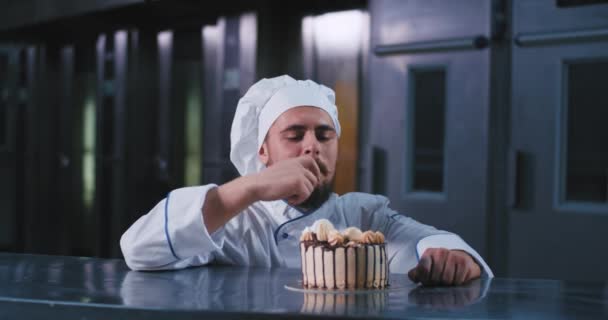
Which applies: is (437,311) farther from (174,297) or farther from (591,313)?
(174,297)

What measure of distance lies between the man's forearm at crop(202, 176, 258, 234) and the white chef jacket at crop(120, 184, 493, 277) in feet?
0.07

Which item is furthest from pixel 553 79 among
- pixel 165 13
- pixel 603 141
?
pixel 165 13

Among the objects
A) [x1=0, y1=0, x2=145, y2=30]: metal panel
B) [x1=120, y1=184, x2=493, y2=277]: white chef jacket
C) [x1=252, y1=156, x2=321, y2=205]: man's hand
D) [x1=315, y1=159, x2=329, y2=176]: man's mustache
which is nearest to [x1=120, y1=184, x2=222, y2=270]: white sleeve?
[x1=120, y1=184, x2=493, y2=277]: white chef jacket

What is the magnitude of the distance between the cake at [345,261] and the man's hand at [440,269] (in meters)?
0.06

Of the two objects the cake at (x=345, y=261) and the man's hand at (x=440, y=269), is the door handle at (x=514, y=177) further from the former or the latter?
the cake at (x=345, y=261)

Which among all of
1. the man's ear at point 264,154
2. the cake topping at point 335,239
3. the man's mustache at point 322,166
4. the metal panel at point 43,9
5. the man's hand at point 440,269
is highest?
the metal panel at point 43,9

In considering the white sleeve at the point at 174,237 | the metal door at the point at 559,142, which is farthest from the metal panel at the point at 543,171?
the white sleeve at the point at 174,237

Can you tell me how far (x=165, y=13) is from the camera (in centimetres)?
412

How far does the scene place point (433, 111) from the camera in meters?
2.70

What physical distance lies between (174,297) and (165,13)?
326cm

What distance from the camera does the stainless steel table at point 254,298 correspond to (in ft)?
3.14

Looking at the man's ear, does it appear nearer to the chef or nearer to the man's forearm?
the chef

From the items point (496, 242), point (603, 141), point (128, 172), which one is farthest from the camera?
point (128, 172)

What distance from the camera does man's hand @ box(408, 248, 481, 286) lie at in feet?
3.96
